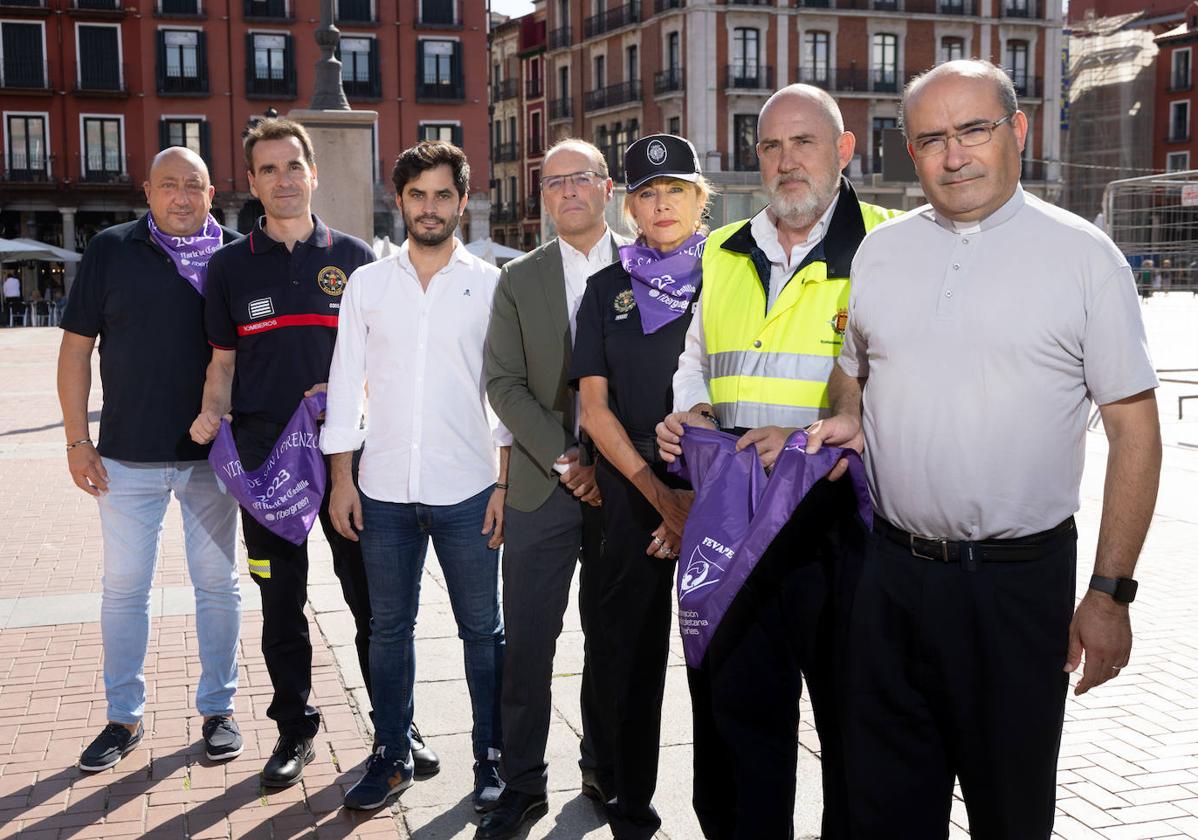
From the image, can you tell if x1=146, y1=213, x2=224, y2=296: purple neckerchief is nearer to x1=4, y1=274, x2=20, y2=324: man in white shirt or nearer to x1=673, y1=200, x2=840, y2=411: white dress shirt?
x1=673, y1=200, x2=840, y2=411: white dress shirt

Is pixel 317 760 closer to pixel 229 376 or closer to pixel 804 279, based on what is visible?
pixel 229 376

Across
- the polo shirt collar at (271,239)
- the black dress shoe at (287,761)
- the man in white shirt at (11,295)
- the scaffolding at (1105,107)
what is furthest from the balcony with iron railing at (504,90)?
the black dress shoe at (287,761)

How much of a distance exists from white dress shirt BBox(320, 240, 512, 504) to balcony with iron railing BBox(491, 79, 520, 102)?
205 feet

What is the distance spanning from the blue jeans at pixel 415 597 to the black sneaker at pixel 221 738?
0.64 meters

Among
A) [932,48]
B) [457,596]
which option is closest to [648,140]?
[457,596]

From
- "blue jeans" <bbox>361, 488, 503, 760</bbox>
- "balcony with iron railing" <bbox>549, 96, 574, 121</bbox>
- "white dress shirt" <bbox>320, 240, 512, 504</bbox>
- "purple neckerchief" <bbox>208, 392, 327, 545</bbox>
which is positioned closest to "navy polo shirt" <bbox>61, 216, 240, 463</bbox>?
"purple neckerchief" <bbox>208, 392, 327, 545</bbox>

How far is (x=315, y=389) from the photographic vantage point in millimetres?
4137

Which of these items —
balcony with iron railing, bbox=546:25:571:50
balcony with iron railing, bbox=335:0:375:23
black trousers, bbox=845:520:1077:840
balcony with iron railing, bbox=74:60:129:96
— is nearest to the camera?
black trousers, bbox=845:520:1077:840

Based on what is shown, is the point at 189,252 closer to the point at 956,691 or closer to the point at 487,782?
the point at 487,782

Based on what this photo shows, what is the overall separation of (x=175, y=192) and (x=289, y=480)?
122 centimetres

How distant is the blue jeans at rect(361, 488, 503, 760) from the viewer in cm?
405

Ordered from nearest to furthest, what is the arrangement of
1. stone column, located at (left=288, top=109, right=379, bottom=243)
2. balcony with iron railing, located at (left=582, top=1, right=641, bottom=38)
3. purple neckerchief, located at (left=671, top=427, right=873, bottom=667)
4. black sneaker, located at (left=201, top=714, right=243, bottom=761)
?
purple neckerchief, located at (left=671, top=427, right=873, bottom=667)
black sneaker, located at (left=201, top=714, right=243, bottom=761)
stone column, located at (left=288, top=109, right=379, bottom=243)
balcony with iron railing, located at (left=582, top=1, right=641, bottom=38)

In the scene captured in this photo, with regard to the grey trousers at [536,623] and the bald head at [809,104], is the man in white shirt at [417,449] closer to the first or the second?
the grey trousers at [536,623]

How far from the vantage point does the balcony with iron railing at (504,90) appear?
64.3 meters
